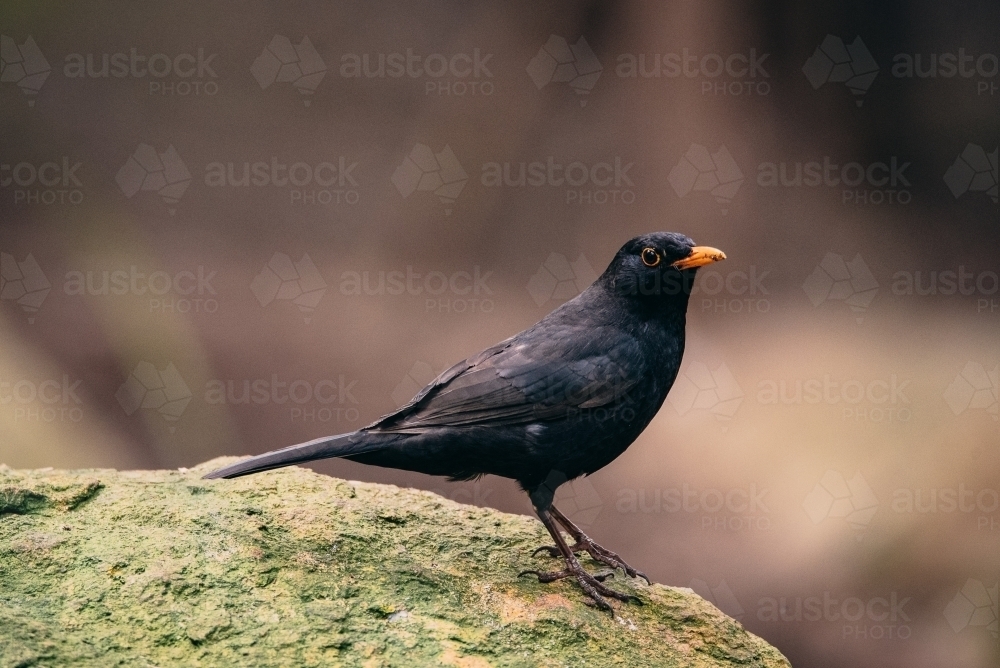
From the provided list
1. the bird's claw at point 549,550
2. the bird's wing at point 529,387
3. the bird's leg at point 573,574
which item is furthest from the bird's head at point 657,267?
the bird's claw at point 549,550

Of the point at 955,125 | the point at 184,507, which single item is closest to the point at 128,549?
the point at 184,507

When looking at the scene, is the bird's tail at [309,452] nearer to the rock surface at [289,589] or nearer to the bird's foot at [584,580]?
the rock surface at [289,589]

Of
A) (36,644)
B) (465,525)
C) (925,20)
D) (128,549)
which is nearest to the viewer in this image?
(36,644)

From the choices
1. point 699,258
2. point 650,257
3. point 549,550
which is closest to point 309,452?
point 549,550

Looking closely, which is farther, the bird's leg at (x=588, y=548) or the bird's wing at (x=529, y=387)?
the bird's leg at (x=588, y=548)

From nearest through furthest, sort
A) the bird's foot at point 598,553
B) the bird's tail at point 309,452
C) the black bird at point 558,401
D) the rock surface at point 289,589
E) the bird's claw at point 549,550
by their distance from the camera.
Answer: the rock surface at point 289,589, the bird's tail at point 309,452, the black bird at point 558,401, the bird's claw at point 549,550, the bird's foot at point 598,553

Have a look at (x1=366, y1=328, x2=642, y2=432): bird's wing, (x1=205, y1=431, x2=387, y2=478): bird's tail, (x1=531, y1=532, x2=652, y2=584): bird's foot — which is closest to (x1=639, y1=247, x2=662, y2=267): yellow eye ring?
(x1=366, y1=328, x2=642, y2=432): bird's wing

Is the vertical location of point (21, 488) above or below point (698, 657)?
above

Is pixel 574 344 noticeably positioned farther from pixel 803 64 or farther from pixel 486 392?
pixel 803 64
